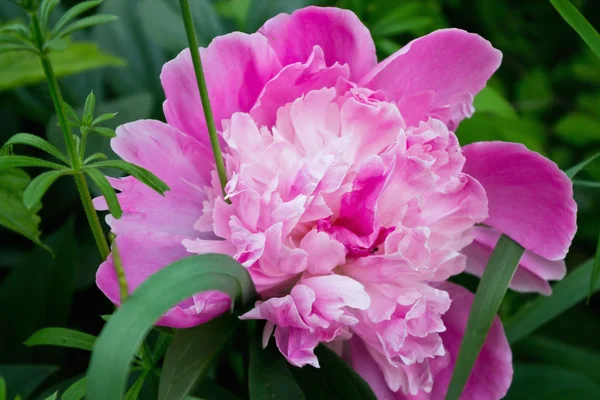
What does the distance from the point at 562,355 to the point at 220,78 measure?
0.36 metres

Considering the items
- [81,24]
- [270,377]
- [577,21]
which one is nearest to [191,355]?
[270,377]

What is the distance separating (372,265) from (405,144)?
6 cm

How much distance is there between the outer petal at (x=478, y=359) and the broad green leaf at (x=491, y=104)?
25 centimetres

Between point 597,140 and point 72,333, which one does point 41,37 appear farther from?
point 597,140

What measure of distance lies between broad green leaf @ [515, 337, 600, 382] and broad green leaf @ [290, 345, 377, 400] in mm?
235

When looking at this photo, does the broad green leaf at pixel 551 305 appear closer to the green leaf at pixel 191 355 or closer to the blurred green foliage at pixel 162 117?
the blurred green foliage at pixel 162 117

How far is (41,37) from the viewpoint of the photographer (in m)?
0.26

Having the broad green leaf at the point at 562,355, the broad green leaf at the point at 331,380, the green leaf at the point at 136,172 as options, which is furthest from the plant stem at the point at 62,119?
the broad green leaf at the point at 562,355

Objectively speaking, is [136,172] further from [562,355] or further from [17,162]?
[562,355]

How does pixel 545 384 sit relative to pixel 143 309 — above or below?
below

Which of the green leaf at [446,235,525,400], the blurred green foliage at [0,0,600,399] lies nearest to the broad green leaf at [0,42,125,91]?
the blurred green foliage at [0,0,600,399]

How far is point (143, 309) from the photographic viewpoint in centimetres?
23

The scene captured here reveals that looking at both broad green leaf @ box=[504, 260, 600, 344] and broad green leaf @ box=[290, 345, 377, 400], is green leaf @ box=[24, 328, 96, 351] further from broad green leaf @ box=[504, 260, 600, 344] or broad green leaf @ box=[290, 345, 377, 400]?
broad green leaf @ box=[504, 260, 600, 344]

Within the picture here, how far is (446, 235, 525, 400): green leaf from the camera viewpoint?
12.6 inches
